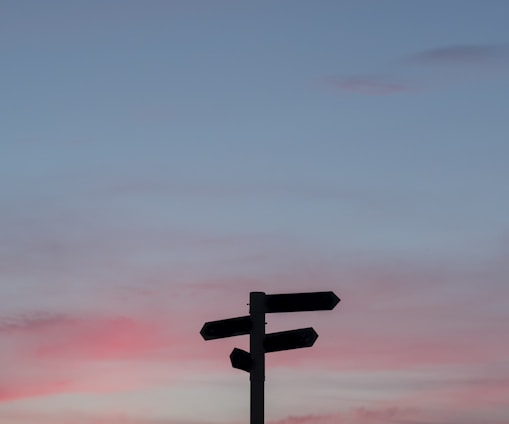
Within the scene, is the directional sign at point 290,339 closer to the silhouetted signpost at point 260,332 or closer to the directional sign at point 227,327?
the silhouetted signpost at point 260,332

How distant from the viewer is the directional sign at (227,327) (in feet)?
45.7

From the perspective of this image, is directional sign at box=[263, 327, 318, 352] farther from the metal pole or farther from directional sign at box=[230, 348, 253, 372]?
directional sign at box=[230, 348, 253, 372]

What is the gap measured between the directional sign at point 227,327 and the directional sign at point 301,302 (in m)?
0.41

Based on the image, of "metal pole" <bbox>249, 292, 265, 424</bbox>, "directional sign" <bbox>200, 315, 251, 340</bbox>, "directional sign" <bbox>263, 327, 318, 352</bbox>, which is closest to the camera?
"metal pole" <bbox>249, 292, 265, 424</bbox>

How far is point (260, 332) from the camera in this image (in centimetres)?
1381

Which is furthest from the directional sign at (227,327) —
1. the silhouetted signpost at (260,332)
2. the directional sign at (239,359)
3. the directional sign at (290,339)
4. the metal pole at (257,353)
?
the directional sign at (239,359)

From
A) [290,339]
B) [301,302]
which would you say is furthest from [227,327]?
[301,302]

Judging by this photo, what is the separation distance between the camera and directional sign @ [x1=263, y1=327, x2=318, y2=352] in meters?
13.7

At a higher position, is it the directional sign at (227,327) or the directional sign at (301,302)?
the directional sign at (301,302)

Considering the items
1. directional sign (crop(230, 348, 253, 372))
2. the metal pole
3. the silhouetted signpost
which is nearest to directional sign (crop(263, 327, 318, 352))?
the silhouetted signpost

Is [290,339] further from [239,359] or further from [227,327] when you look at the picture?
[227,327]

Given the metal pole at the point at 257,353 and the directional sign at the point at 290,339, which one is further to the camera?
the directional sign at the point at 290,339

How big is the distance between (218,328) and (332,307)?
6.05 ft

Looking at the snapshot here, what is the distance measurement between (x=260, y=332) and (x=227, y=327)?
559 millimetres
